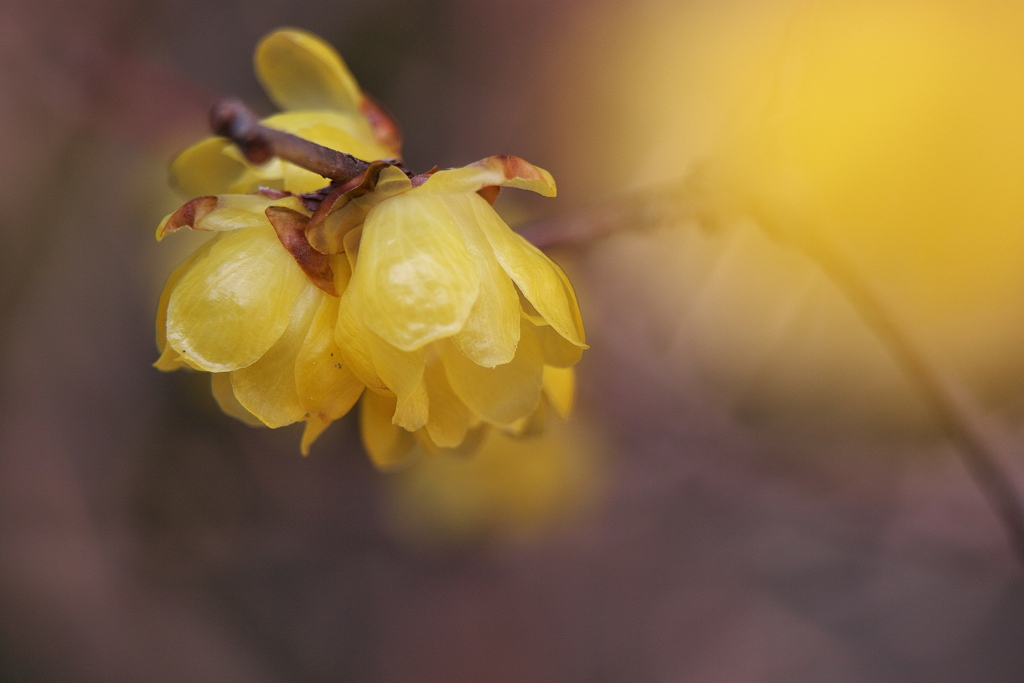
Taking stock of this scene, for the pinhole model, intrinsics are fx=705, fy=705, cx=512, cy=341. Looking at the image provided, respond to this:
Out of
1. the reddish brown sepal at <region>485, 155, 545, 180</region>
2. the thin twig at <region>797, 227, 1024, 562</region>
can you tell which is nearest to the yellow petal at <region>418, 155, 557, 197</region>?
the reddish brown sepal at <region>485, 155, 545, 180</region>

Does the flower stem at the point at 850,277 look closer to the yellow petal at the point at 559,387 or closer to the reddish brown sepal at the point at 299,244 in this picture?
the yellow petal at the point at 559,387

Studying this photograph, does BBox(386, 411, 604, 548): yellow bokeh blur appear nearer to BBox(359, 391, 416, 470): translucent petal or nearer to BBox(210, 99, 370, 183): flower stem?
BBox(359, 391, 416, 470): translucent petal

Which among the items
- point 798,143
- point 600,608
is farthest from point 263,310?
point 600,608

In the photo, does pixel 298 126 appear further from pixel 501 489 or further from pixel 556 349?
pixel 501 489

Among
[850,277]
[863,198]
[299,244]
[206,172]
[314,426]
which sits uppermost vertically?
[863,198]

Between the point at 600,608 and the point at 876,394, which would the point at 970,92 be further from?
the point at 600,608

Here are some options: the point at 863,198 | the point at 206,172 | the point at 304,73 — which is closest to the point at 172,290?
the point at 206,172
